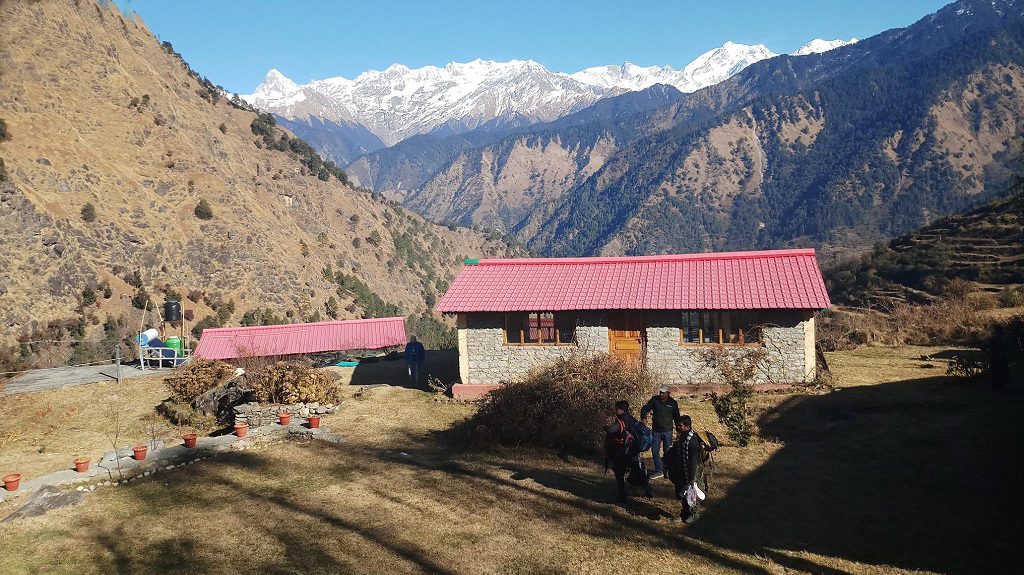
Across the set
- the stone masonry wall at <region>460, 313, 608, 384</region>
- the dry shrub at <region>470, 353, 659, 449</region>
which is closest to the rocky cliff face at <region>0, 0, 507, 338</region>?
the stone masonry wall at <region>460, 313, 608, 384</region>

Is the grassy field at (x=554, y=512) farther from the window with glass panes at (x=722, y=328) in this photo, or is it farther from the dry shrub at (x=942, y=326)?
the dry shrub at (x=942, y=326)

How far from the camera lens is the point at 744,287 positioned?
21.5 metres

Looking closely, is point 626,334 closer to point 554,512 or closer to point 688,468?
point 554,512

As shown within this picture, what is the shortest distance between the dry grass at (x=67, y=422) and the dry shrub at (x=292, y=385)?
11.3 feet

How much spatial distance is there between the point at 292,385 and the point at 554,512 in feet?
37.1

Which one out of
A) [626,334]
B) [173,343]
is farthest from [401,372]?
[173,343]

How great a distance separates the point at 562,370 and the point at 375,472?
207 inches

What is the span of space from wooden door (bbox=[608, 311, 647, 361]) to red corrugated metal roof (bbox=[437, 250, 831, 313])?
0.54 m

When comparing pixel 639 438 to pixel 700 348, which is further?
pixel 700 348

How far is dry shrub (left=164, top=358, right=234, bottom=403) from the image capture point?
21.8 meters

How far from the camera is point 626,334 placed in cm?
2183

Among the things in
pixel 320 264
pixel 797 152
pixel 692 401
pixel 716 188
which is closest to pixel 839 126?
pixel 797 152

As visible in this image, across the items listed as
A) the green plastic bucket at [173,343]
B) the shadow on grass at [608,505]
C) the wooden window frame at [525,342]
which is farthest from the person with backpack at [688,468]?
the green plastic bucket at [173,343]

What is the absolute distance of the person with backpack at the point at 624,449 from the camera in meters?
11.2
